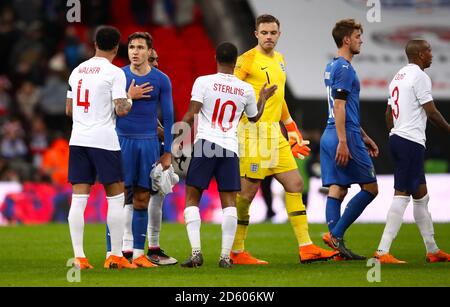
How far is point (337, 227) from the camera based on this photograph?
454 inches

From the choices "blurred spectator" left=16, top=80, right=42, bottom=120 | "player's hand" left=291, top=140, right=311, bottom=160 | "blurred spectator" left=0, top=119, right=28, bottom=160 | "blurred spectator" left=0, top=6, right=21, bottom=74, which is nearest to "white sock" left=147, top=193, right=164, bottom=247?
"player's hand" left=291, top=140, right=311, bottom=160

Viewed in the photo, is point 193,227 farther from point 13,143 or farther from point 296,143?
point 13,143

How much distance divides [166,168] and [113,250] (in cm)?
108

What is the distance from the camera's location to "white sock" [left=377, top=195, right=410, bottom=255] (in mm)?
11172

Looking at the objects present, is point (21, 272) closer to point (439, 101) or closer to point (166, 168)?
point (166, 168)

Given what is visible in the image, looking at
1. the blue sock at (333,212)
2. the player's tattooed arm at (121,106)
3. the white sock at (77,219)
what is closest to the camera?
the player's tattooed arm at (121,106)

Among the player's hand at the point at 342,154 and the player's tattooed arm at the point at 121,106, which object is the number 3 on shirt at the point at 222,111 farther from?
the player's hand at the point at 342,154

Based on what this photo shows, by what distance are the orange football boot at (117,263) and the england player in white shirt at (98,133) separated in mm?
179

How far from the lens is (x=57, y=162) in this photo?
2095 centimetres

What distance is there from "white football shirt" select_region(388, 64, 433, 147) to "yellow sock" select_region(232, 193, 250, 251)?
174cm

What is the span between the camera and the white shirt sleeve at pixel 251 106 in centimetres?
1068

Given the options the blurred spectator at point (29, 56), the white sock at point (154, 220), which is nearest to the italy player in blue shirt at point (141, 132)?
the white sock at point (154, 220)

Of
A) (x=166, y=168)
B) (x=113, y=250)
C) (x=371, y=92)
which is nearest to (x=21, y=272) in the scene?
(x=113, y=250)

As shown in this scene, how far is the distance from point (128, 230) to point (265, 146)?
1.67 m
